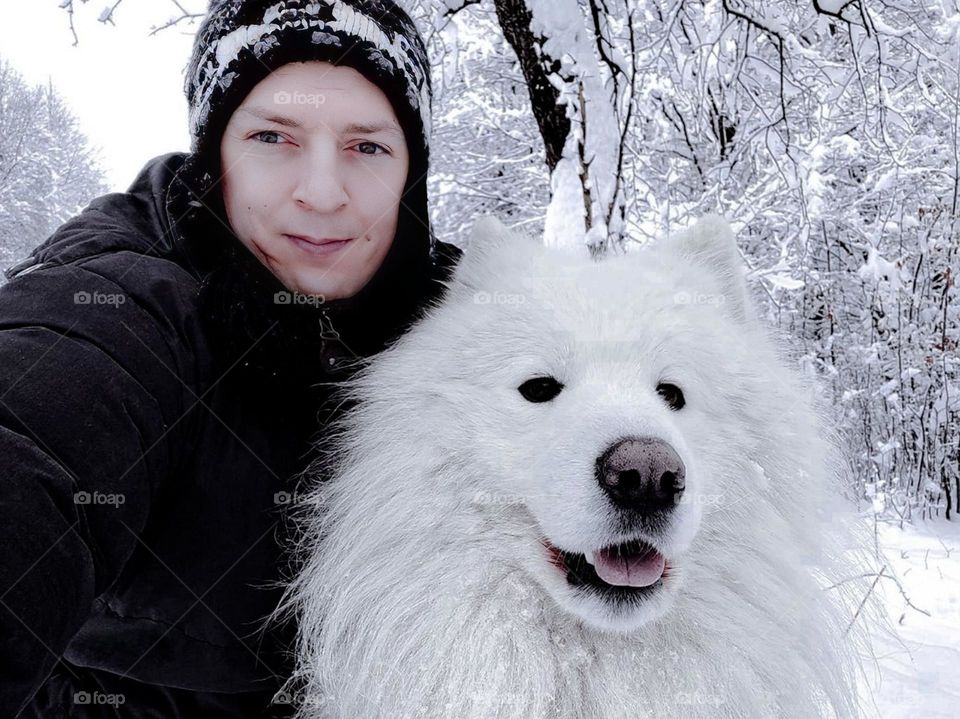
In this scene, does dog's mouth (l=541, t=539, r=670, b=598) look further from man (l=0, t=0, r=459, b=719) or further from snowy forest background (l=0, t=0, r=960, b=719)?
snowy forest background (l=0, t=0, r=960, b=719)

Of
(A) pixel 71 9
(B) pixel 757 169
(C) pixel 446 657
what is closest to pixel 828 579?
(C) pixel 446 657

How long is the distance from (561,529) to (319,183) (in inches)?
42.5

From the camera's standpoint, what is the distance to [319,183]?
76.9 inches

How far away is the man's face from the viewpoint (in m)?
1.98

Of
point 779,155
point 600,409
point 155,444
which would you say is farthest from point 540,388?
point 779,155

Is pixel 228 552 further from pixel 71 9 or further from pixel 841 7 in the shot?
pixel 841 7

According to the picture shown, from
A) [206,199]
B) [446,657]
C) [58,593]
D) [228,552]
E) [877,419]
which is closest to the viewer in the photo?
[58,593]

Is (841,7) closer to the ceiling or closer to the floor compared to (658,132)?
closer to the ceiling

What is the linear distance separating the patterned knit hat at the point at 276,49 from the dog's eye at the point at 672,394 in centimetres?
111

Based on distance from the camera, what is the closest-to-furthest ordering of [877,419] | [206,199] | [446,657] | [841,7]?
1. [446,657]
2. [206,199]
3. [841,7]
4. [877,419]

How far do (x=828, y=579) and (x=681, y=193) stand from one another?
7868 mm

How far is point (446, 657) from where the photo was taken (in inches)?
68.9

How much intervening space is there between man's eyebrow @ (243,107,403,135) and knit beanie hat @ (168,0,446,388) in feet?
0.21

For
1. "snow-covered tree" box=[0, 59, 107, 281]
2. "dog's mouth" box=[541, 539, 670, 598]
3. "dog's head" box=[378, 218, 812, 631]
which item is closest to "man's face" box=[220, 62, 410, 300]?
"dog's head" box=[378, 218, 812, 631]
